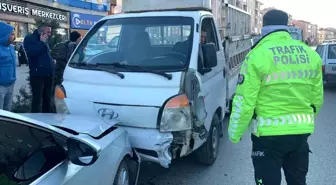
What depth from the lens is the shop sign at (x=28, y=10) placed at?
66.6 ft

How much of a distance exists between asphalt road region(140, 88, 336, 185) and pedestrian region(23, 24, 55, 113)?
2.50 m

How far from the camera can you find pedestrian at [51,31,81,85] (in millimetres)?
6091

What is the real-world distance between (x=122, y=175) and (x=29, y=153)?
1167mm

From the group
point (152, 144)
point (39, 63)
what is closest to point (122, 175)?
point (152, 144)

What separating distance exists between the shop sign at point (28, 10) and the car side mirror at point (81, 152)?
1988 centimetres

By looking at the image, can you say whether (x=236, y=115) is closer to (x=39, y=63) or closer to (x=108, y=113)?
(x=108, y=113)

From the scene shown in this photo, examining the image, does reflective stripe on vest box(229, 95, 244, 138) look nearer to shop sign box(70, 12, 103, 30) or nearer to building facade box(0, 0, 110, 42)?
building facade box(0, 0, 110, 42)

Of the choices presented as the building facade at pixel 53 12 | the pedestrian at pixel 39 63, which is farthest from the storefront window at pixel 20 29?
the pedestrian at pixel 39 63

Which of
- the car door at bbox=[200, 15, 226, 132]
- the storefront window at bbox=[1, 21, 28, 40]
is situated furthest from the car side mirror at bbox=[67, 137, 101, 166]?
the storefront window at bbox=[1, 21, 28, 40]

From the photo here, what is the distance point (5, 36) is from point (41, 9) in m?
20.2

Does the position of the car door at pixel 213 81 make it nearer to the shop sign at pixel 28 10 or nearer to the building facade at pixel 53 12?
the building facade at pixel 53 12

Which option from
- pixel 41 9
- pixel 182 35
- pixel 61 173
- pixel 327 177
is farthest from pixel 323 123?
pixel 41 9

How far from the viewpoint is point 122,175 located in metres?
Result: 3.37

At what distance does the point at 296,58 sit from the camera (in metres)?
2.73
